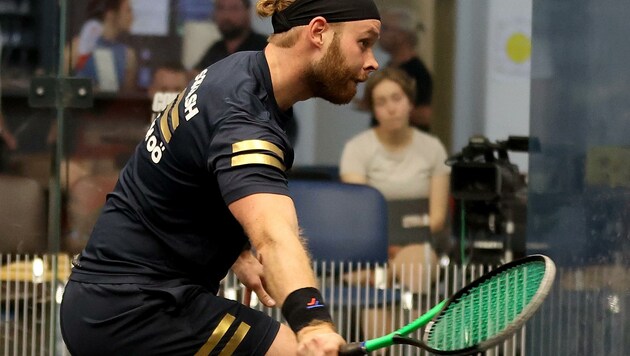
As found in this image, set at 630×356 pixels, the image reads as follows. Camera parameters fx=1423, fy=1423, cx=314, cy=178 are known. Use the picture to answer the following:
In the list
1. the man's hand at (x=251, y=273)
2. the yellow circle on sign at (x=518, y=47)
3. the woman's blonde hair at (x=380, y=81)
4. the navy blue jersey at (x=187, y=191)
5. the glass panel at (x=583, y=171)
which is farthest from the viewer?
the woman's blonde hair at (x=380, y=81)

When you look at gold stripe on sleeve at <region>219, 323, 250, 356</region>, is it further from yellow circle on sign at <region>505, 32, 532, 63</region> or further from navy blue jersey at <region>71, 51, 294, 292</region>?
yellow circle on sign at <region>505, 32, 532, 63</region>

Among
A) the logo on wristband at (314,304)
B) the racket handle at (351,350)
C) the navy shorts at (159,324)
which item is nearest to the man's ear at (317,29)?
the navy shorts at (159,324)

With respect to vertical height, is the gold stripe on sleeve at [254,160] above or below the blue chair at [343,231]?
above

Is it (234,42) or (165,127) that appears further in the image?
(234,42)

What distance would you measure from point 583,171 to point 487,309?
8.34 feet

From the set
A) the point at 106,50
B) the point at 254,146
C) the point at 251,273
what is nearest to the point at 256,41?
the point at 106,50

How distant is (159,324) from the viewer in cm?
411

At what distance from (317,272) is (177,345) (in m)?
2.40

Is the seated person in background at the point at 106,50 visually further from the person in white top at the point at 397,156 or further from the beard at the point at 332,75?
the beard at the point at 332,75

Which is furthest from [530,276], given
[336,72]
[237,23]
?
[237,23]

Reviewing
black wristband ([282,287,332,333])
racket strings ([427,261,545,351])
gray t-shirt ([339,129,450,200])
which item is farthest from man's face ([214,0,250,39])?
black wristband ([282,287,332,333])

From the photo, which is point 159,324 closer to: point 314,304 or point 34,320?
point 314,304

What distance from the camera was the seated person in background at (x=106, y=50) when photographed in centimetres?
666

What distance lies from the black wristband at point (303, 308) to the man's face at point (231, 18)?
3.23 metres
